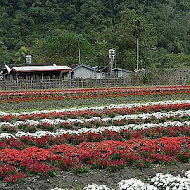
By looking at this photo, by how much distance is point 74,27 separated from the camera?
8431cm

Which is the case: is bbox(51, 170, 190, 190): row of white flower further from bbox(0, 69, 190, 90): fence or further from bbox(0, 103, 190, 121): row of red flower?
bbox(0, 69, 190, 90): fence

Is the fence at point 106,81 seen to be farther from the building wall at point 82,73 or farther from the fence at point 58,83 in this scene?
the building wall at point 82,73

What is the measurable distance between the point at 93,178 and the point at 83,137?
413 centimetres

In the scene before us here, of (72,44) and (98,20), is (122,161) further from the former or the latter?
(98,20)

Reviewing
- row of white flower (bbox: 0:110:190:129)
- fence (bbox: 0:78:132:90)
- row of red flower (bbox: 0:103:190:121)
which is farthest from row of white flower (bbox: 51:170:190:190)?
fence (bbox: 0:78:132:90)

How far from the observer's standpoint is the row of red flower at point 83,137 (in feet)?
40.3

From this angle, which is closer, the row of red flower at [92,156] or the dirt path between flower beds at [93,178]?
the dirt path between flower beds at [93,178]

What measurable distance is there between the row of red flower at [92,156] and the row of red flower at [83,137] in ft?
3.35

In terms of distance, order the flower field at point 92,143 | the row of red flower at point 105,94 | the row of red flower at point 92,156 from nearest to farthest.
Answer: the row of red flower at point 92,156 → the flower field at point 92,143 → the row of red flower at point 105,94

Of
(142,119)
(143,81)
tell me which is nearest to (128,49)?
(143,81)

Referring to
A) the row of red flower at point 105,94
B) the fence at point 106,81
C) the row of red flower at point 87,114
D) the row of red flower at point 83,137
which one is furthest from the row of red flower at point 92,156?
the fence at point 106,81

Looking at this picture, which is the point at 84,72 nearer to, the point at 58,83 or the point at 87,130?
the point at 58,83

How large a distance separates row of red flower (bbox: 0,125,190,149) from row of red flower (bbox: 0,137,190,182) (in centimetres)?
102

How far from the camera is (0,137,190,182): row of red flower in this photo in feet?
31.5
